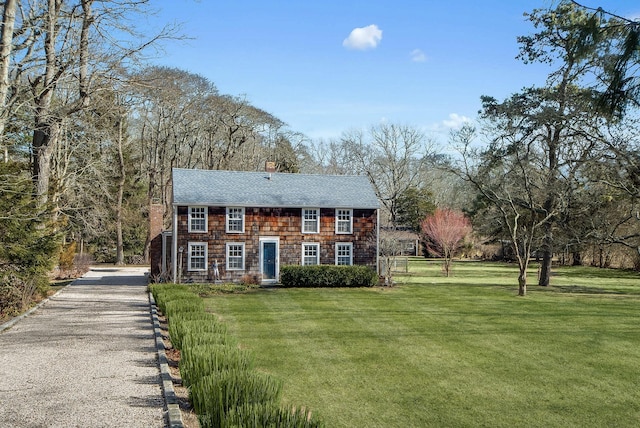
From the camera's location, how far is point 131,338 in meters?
12.7

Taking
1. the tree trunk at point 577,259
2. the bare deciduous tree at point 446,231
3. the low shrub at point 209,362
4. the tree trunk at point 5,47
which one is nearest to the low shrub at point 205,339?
the low shrub at point 209,362

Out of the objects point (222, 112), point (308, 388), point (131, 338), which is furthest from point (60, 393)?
point (222, 112)

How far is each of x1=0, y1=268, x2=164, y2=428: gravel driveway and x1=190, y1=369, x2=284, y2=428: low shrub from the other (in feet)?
3.18

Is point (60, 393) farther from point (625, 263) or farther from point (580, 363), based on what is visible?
point (625, 263)

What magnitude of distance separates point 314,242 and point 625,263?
2500cm

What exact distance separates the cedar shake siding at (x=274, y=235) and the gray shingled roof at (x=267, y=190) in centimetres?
39

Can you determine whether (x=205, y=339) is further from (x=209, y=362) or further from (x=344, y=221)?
(x=344, y=221)

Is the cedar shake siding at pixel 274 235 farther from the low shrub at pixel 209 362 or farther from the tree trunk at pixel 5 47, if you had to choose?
the low shrub at pixel 209 362

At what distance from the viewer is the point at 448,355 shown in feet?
39.5

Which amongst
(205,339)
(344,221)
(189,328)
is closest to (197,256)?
(344,221)

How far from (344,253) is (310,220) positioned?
7.70ft

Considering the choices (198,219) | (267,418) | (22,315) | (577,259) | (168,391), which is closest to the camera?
(267,418)

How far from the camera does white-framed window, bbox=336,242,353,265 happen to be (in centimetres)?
2858

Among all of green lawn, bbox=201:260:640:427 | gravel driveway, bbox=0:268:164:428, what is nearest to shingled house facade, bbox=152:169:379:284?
green lawn, bbox=201:260:640:427
